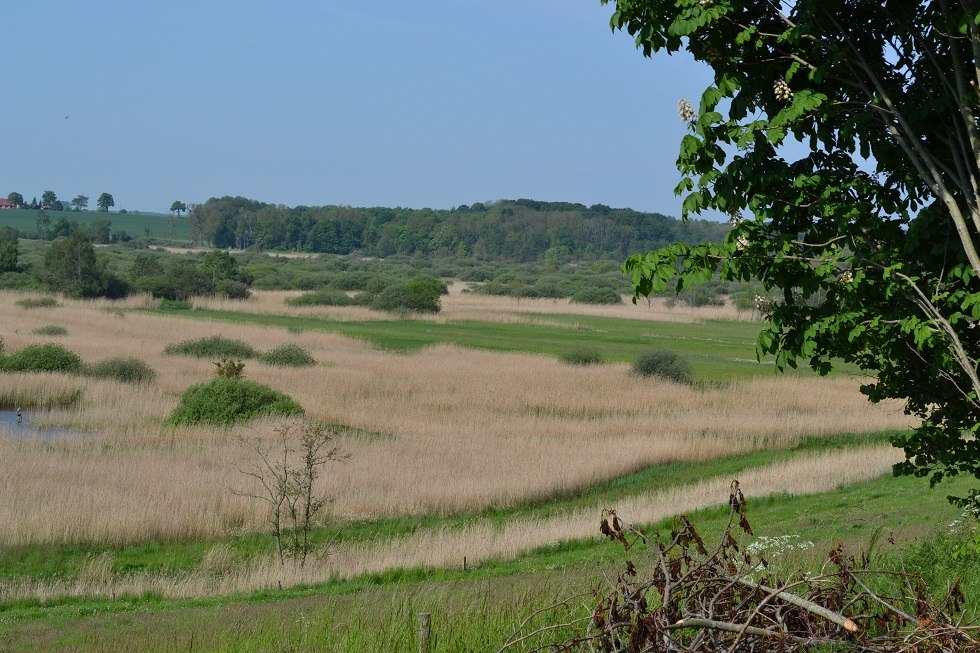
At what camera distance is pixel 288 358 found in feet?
159

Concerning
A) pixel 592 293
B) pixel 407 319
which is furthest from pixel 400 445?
pixel 592 293

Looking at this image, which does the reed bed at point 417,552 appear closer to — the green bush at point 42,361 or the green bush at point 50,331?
the green bush at point 42,361

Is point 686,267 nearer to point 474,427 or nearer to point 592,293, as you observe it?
point 474,427

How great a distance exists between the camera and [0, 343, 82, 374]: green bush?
41.4 metres

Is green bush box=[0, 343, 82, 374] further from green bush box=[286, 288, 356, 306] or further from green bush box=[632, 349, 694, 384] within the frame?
green bush box=[286, 288, 356, 306]

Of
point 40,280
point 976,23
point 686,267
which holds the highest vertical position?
point 976,23

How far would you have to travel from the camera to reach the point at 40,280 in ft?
306

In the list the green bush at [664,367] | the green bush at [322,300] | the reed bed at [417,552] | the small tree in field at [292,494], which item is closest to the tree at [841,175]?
the reed bed at [417,552]

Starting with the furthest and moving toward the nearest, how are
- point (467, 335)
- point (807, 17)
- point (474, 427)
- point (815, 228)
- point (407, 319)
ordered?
point (407, 319) → point (467, 335) → point (474, 427) → point (815, 228) → point (807, 17)

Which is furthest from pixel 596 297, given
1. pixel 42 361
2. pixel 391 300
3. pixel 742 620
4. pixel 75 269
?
pixel 742 620

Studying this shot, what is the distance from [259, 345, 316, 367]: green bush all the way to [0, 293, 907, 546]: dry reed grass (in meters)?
1.45

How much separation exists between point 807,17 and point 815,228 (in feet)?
4.96

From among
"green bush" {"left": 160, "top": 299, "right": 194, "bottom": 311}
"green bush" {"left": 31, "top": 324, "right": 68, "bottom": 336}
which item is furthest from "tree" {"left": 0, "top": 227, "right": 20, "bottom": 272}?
"green bush" {"left": 31, "top": 324, "right": 68, "bottom": 336}

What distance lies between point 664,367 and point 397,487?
27.1 m
